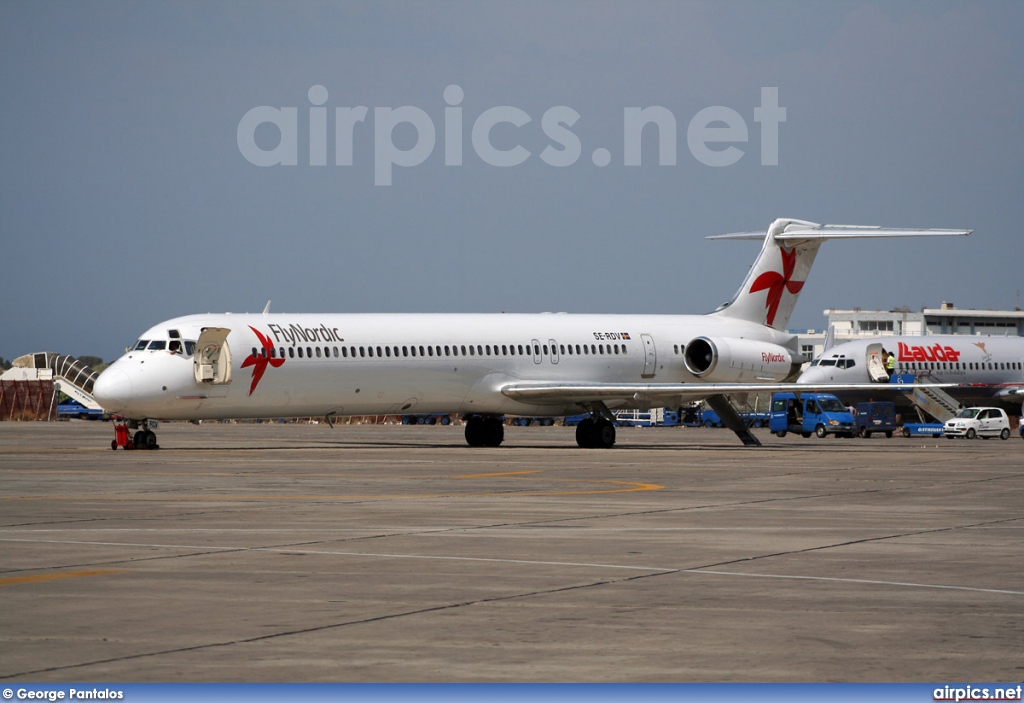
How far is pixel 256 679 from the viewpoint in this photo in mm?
7633

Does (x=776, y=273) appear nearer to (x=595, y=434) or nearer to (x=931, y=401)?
(x=595, y=434)

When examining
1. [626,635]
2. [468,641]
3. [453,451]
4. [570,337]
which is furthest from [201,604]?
[570,337]

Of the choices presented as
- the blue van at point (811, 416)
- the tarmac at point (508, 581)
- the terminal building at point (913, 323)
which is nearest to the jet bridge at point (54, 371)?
A: the blue van at point (811, 416)

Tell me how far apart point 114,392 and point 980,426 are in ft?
117

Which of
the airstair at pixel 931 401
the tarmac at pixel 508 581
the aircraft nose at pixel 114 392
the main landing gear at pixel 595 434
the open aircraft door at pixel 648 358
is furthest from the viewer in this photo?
the airstair at pixel 931 401

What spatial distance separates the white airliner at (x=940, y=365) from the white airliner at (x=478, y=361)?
48.2ft

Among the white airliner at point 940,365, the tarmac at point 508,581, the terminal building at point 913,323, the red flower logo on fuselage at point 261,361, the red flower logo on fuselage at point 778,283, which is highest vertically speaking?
the terminal building at point 913,323

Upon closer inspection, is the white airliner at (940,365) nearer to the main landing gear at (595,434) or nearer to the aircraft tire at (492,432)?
the main landing gear at (595,434)

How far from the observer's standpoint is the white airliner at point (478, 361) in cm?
3459

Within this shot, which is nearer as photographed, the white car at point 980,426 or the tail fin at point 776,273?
the tail fin at point 776,273

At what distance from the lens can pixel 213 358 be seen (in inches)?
1362

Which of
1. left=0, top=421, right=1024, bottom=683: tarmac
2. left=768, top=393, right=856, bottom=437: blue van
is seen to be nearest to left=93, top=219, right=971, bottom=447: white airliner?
left=0, top=421, right=1024, bottom=683: tarmac

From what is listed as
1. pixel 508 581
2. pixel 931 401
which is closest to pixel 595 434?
pixel 931 401

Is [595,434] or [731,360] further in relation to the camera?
[731,360]
